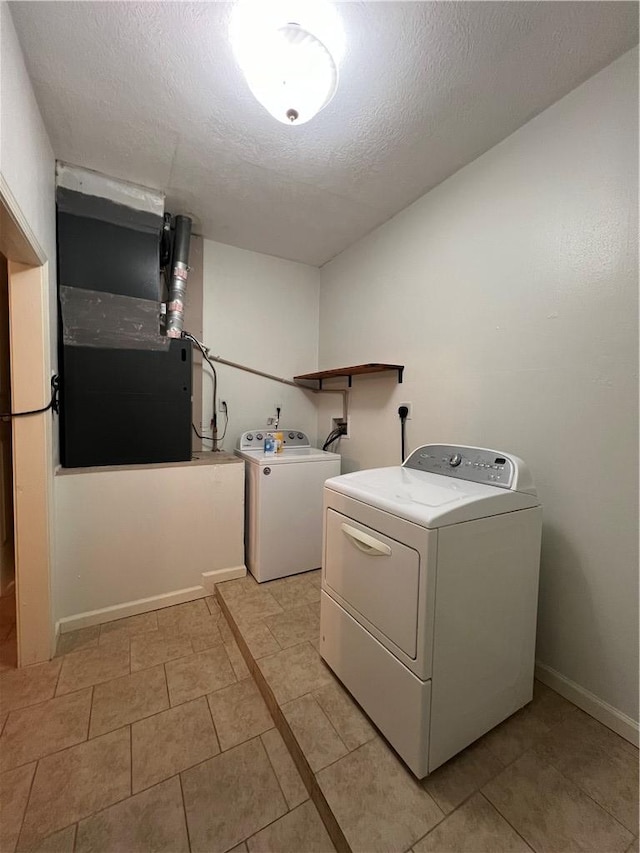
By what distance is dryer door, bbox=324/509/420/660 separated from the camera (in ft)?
3.40

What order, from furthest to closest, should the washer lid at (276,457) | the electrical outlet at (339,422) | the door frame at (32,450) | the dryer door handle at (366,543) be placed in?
the electrical outlet at (339,422) → the washer lid at (276,457) → the door frame at (32,450) → the dryer door handle at (366,543)

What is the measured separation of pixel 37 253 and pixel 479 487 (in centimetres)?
201

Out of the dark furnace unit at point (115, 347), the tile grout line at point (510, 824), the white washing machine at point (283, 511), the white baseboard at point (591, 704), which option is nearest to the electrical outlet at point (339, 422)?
the white washing machine at point (283, 511)

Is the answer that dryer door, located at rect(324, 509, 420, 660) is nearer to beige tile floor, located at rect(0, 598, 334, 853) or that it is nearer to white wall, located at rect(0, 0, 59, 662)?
beige tile floor, located at rect(0, 598, 334, 853)

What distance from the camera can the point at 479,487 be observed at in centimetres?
125

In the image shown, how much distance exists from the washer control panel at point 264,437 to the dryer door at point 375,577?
1.32 metres

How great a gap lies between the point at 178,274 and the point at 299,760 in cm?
255

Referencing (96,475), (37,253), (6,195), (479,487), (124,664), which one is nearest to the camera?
(6,195)

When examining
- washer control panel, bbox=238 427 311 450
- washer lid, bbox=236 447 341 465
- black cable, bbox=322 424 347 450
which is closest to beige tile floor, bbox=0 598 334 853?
washer lid, bbox=236 447 341 465

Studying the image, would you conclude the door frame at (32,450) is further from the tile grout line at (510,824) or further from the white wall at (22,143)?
the tile grout line at (510,824)

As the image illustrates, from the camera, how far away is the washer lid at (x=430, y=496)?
102 centimetres

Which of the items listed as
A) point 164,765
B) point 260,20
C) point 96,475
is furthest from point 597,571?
point 96,475

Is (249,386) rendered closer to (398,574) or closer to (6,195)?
(6,195)

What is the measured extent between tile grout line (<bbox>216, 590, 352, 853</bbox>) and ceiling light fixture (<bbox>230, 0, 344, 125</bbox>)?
221cm
